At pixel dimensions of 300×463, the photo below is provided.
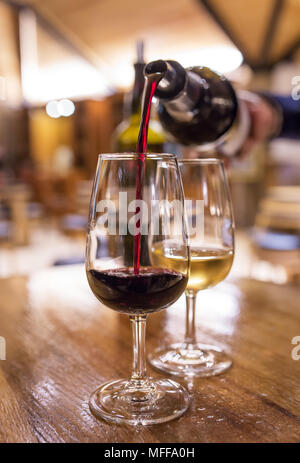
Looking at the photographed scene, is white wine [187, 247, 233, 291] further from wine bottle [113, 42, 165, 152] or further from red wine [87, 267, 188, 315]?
wine bottle [113, 42, 165, 152]

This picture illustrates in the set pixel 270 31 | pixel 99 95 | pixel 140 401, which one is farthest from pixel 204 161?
pixel 99 95

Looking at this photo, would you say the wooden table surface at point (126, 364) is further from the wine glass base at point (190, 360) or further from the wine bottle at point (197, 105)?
the wine bottle at point (197, 105)

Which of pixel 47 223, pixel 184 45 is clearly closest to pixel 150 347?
pixel 184 45

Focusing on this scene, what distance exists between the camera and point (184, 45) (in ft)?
22.4

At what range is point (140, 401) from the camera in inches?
19.4

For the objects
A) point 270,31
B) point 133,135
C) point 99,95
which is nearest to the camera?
point 133,135

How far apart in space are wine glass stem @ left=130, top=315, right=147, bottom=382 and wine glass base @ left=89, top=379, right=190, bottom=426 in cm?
1

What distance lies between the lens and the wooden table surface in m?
0.44

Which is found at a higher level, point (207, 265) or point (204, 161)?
point (204, 161)

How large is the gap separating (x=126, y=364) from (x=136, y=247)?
194 millimetres

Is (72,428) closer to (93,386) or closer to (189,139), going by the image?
(93,386)

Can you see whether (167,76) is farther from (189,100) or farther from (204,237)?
(204,237)

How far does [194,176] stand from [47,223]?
739 centimetres

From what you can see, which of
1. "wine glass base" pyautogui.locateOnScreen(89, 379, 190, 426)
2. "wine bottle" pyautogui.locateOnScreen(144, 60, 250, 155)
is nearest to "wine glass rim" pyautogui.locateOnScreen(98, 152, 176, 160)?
"wine bottle" pyautogui.locateOnScreen(144, 60, 250, 155)
